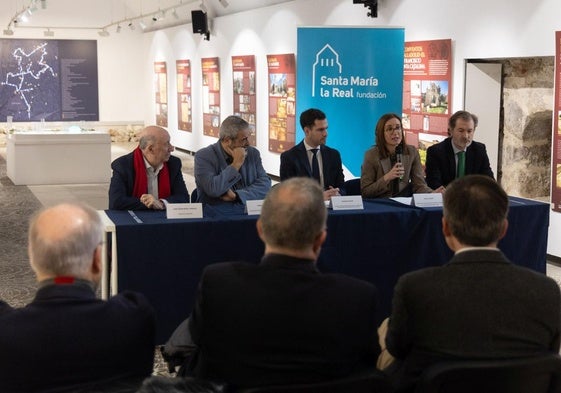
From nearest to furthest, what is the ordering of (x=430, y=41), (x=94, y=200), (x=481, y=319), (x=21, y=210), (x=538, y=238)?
(x=481, y=319) < (x=538, y=238) < (x=430, y=41) < (x=21, y=210) < (x=94, y=200)

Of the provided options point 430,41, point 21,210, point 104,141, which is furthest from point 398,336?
point 104,141

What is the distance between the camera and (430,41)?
9.37 m

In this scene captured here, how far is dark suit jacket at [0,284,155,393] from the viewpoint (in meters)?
2.10

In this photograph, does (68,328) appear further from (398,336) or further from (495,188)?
(495,188)

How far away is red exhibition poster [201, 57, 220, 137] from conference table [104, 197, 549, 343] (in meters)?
11.9

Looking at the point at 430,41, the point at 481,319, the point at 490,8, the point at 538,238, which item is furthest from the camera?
the point at 430,41

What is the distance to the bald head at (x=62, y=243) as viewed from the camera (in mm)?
2186

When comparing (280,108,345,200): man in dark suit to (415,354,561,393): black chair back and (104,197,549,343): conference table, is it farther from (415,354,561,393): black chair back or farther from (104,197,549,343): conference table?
(415,354,561,393): black chair back

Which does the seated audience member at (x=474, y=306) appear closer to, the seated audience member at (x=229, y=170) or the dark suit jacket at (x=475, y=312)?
the dark suit jacket at (x=475, y=312)

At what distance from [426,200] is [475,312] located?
9.50 ft

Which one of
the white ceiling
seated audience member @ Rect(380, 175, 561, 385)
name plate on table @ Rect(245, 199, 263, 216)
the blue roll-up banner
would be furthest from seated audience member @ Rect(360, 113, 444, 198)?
the white ceiling

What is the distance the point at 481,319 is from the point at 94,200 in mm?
10005

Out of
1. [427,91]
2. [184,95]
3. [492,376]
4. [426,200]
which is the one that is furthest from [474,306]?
[184,95]

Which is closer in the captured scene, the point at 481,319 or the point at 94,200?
the point at 481,319
